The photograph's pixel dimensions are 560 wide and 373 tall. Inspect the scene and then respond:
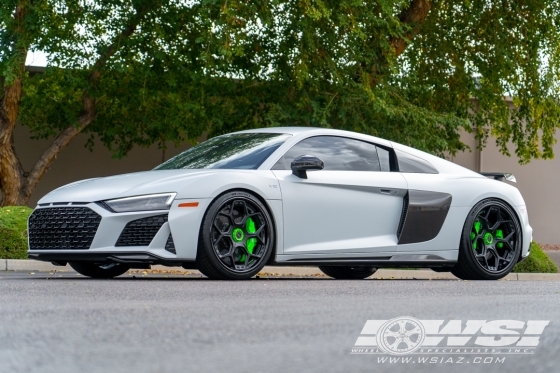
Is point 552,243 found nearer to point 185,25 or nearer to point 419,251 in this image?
point 185,25

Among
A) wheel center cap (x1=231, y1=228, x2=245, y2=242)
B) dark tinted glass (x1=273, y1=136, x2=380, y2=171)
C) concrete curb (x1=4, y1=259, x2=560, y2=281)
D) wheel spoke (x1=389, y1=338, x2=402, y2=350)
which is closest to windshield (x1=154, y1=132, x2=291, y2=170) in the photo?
dark tinted glass (x1=273, y1=136, x2=380, y2=171)

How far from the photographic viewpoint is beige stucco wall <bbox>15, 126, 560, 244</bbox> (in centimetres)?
2269

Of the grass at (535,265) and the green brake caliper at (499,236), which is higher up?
the green brake caliper at (499,236)

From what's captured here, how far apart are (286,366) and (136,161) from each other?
1942cm

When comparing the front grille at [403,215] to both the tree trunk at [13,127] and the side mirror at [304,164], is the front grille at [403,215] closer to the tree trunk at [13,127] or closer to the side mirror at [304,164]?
the side mirror at [304,164]

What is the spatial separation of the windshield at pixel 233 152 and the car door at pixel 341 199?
205 millimetres

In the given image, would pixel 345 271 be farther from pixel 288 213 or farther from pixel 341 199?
pixel 288 213

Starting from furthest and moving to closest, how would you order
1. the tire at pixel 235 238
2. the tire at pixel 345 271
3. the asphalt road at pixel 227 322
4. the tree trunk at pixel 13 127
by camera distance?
1. the tree trunk at pixel 13 127
2. the tire at pixel 345 271
3. the tire at pixel 235 238
4. the asphalt road at pixel 227 322

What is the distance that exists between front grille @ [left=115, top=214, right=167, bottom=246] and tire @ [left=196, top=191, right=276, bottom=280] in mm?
376

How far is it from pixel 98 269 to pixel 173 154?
521 inches

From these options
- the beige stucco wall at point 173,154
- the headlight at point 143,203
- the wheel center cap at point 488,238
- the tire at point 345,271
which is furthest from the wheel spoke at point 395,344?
the beige stucco wall at point 173,154

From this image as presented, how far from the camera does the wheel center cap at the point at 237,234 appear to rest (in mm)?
8750

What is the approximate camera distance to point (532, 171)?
25312 millimetres

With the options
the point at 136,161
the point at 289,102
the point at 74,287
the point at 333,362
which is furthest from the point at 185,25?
the point at 333,362
